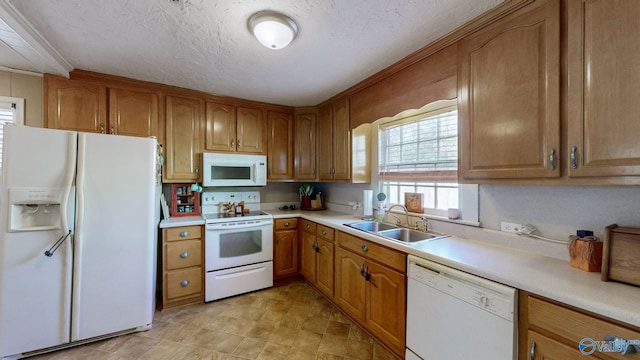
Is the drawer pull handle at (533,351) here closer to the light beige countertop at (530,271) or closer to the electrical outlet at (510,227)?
the light beige countertop at (530,271)

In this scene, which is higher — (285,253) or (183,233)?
(183,233)

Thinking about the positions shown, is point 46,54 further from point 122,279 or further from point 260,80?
point 122,279

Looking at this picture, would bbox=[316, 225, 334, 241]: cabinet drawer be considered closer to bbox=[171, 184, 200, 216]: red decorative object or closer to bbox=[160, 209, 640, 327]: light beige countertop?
bbox=[160, 209, 640, 327]: light beige countertop

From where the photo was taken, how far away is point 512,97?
4.43ft

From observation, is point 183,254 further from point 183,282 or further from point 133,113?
point 133,113

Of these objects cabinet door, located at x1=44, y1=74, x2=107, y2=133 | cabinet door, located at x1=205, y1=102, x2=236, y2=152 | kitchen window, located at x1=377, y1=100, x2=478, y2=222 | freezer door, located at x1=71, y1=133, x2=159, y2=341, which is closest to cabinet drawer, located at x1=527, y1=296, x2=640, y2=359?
kitchen window, located at x1=377, y1=100, x2=478, y2=222

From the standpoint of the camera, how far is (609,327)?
88cm

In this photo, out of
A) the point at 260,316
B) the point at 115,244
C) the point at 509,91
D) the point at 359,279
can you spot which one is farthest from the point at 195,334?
the point at 509,91

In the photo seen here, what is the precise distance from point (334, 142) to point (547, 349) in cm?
244

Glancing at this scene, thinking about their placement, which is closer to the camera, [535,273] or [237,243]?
[535,273]

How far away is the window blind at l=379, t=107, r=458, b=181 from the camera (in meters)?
2.01

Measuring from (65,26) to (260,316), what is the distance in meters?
2.67

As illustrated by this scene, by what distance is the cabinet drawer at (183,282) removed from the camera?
2.42m

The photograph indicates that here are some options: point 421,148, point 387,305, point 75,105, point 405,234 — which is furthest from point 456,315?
point 75,105
